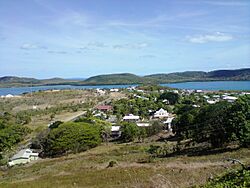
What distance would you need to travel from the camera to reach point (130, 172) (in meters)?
20.8

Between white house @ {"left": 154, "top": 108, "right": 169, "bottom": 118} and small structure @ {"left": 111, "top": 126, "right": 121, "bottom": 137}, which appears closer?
small structure @ {"left": 111, "top": 126, "right": 121, "bottom": 137}

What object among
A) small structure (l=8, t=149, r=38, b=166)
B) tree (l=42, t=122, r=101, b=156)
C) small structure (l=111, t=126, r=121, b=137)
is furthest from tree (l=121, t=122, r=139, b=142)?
small structure (l=8, t=149, r=38, b=166)

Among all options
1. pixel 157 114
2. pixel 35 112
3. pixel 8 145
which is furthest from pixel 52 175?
pixel 35 112

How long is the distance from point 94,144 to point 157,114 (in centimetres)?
2496

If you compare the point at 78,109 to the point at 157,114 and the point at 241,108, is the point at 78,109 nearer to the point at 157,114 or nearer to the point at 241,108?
the point at 157,114

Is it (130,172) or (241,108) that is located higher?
(241,108)

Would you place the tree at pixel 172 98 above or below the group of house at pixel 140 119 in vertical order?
above

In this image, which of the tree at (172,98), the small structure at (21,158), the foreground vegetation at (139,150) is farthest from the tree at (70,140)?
the tree at (172,98)

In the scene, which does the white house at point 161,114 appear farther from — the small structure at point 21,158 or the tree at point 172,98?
the small structure at point 21,158

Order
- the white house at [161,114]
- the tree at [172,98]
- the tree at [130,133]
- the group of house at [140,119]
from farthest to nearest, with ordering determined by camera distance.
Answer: the tree at [172,98]
the white house at [161,114]
the group of house at [140,119]
the tree at [130,133]

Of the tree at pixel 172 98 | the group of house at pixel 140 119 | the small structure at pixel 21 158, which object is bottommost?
the small structure at pixel 21 158

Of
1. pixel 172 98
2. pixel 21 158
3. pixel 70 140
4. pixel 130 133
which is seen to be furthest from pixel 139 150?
pixel 172 98

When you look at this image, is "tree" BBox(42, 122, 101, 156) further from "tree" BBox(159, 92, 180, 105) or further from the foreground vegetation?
"tree" BBox(159, 92, 180, 105)

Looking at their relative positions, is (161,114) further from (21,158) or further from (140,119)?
(21,158)
